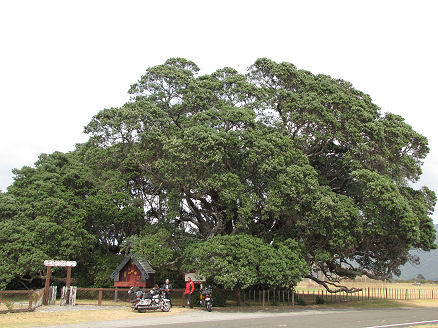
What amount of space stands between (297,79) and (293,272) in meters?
12.1

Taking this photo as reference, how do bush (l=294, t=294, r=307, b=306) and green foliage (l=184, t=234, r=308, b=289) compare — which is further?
bush (l=294, t=294, r=307, b=306)

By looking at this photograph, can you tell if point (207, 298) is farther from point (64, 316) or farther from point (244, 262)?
point (64, 316)

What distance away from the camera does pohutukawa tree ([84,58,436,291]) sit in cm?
2048

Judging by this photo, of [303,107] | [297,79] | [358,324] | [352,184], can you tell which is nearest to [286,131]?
[303,107]

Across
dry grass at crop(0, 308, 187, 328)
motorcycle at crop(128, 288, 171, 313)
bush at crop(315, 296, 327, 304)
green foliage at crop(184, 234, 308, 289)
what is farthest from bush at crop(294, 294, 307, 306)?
motorcycle at crop(128, 288, 171, 313)

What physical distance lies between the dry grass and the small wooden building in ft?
10.6

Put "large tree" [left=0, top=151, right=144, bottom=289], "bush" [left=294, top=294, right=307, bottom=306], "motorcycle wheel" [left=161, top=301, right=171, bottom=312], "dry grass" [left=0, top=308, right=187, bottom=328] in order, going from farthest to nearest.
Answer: "bush" [left=294, top=294, right=307, bottom=306]
"large tree" [left=0, top=151, right=144, bottom=289]
"motorcycle wheel" [left=161, top=301, right=171, bottom=312]
"dry grass" [left=0, top=308, right=187, bottom=328]

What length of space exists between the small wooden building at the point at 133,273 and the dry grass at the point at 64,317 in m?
3.24

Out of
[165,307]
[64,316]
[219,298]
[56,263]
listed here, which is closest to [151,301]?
[165,307]

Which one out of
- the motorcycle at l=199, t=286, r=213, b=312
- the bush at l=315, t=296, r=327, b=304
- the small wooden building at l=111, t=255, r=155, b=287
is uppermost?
the small wooden building at l=111, t=255, r=155, b=287

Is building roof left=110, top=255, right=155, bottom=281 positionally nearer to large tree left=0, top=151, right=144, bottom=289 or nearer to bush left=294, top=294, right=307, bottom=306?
large tree left=0, top=151, right=144, bottom=289

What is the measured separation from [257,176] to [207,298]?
6.97 m

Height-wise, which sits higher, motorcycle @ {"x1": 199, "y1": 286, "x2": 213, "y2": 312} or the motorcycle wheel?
motorcycle @ {"x1": 199, "y1": 286, "x2": 213, "y2": 312}

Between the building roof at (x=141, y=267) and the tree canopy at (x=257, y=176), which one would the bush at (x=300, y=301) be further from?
the building roof at (x=141, y=267)
